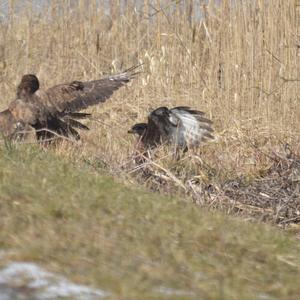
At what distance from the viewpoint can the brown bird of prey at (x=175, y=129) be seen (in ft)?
24.4

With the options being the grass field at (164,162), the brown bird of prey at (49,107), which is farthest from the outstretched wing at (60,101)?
the grass field at (164,162)

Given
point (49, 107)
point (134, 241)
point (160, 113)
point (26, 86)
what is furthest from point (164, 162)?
point (134, 241)

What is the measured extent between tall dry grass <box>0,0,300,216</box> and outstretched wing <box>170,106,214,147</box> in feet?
0.38

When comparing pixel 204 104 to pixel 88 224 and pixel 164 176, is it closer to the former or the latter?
pixel 164 176

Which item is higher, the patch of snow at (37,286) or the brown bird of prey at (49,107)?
the patch of snow at (37,286)

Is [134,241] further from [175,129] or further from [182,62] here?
[182,62]

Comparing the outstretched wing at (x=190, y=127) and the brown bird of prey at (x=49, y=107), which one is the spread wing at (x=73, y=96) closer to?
the brown bird of prey at (x=49, y=107)

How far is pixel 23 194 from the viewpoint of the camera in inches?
142

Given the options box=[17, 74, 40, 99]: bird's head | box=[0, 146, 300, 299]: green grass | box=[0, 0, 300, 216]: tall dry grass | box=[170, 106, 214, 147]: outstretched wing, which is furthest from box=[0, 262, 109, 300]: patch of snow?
box=[17, 74, 40, 99]: bird's head

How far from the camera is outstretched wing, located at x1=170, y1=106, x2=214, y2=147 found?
7582mm

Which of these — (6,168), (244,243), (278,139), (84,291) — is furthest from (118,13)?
(84,291)

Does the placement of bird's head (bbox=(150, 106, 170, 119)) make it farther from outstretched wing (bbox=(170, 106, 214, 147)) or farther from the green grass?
the green grass

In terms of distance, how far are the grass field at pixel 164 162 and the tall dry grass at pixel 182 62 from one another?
1 cm

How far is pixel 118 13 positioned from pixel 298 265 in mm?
6773
